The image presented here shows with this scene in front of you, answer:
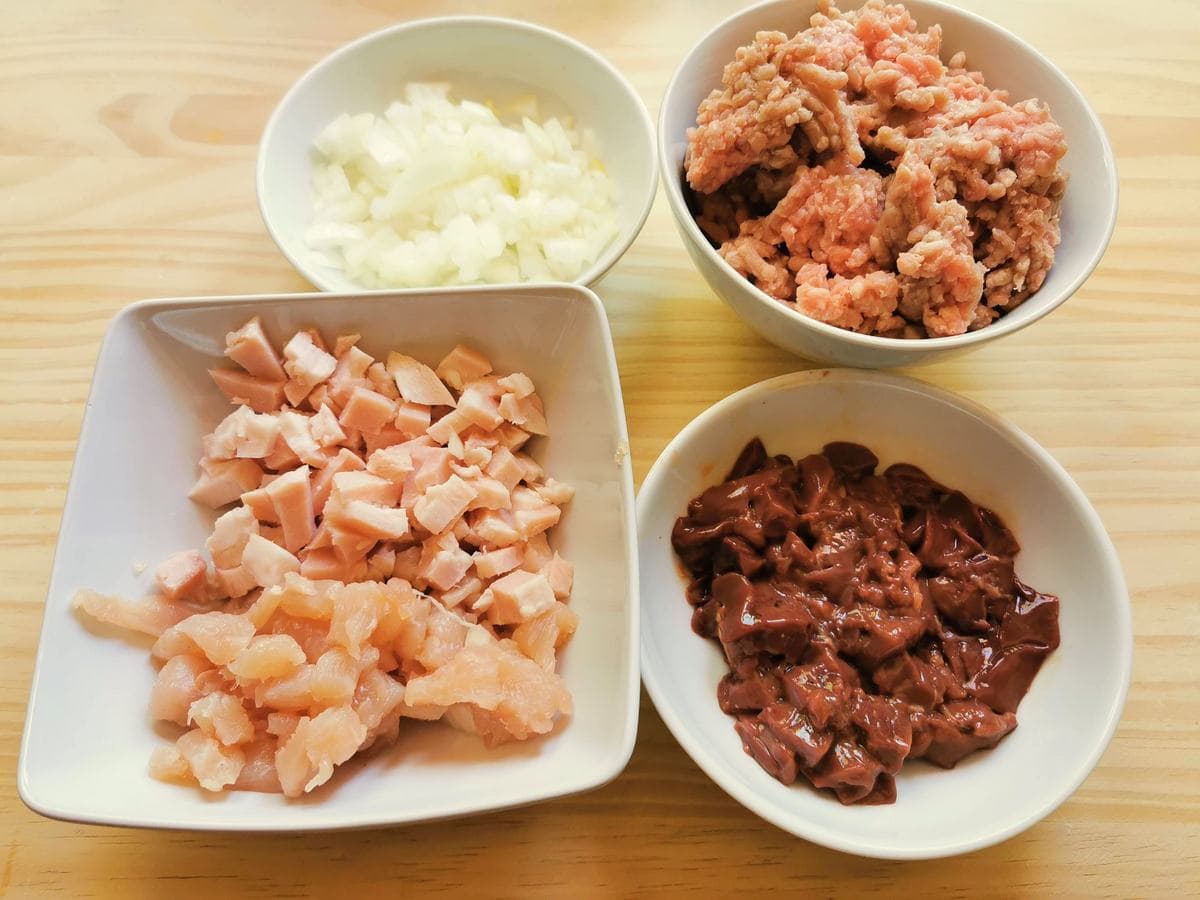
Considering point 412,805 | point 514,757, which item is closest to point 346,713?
point 412,805

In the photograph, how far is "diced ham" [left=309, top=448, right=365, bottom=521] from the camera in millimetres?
1480

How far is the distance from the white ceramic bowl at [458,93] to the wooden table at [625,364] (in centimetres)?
20

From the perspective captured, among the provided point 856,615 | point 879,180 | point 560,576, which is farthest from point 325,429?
point 879,180

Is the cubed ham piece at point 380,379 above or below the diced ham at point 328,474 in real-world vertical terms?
above

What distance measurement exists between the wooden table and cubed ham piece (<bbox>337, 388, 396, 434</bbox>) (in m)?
0.53

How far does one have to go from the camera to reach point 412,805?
1.23 meters

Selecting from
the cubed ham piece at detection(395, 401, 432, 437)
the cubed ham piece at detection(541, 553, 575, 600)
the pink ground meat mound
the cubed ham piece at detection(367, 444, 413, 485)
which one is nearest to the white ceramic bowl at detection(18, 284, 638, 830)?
the cubed ham piece at detection(541, 553, 575, 600)

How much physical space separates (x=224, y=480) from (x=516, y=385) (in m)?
0.54

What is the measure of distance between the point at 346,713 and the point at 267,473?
20.3 inches

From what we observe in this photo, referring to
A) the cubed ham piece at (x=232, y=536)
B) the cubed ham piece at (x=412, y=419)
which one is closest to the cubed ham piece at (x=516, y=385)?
the cubed ham piece at (x=412, y=419)

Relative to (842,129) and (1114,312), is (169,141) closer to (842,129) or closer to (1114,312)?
(842,129)

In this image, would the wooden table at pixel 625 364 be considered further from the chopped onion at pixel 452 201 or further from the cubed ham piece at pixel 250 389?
the cubed ham piece at pixel 250 389

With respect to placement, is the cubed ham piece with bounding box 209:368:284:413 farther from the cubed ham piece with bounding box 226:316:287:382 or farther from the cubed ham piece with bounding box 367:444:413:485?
the cubed ham piece with bounding box 367:444:413:485

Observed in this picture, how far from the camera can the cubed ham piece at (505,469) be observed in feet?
5.02
